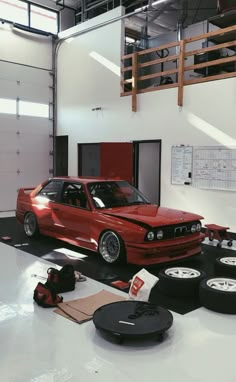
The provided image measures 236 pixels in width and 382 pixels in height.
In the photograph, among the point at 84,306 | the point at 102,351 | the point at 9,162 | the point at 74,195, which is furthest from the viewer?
the point at 9,162

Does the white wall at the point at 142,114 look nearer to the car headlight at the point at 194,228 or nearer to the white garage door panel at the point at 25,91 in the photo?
the white garage door panel at the point at 25,91

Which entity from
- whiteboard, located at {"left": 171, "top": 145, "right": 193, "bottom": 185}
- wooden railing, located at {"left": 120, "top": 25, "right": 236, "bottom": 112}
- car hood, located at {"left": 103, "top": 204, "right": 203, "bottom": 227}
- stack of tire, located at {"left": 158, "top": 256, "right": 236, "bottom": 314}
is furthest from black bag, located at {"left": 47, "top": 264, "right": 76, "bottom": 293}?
wooden railing, located at {"left": 120, "top": 25, "right": 236, "bottom": 112}

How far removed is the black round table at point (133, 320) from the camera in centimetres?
281

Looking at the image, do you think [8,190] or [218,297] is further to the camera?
[8,190]

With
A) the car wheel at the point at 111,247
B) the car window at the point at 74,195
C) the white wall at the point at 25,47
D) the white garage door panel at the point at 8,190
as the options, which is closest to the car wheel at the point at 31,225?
the car window at the point at 74,195

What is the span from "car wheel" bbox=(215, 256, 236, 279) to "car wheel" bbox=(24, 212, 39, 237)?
3459mm

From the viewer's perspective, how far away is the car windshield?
18.0ft

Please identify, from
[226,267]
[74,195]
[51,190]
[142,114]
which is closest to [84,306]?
[226,267]

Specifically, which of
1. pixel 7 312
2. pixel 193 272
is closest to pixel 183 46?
pixel 193 272

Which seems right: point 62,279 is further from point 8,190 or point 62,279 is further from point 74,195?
point 8,190

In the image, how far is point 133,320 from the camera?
3.02 m

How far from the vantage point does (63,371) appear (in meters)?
2.51

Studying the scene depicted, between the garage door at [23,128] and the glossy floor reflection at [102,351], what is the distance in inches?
293

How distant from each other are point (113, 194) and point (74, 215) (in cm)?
70
